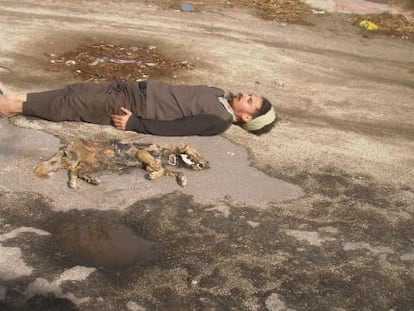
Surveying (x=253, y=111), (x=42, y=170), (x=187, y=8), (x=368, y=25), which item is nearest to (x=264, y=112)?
(x=253, y=111)

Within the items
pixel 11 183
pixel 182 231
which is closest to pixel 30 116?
pixel 11 183

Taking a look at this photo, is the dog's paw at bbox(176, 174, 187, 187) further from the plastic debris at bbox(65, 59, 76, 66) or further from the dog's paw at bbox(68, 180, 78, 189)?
the plastic debris at bbox(65, 59, 76, 66)

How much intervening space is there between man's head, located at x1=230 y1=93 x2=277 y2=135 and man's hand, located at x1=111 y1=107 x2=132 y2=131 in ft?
3.10

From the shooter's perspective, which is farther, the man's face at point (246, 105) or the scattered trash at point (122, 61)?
the scattered trash at point (122, 61)

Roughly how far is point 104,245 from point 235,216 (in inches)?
37.9

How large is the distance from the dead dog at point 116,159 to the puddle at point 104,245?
17.2 inches

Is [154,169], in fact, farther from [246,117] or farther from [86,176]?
[246,117]

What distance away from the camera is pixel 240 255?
3.40 metres

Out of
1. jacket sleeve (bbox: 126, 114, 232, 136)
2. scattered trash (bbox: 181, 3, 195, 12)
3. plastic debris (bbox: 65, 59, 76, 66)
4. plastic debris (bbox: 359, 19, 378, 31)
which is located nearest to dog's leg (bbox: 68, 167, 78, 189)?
jacket sleeve (bbox: 126, 114, 232, 136)

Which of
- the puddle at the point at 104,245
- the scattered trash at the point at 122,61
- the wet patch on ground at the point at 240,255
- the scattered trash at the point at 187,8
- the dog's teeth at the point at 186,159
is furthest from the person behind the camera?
the scattered trash at the point at 187,8

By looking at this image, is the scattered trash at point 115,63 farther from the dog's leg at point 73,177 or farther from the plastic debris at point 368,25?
the plastic debris at point 368,25

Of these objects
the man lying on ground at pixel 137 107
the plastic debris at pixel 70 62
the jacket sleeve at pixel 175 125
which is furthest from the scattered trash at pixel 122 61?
the jacket sleeve at pixel 175 125

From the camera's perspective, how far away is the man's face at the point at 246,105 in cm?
470

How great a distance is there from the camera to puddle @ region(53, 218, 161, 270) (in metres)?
3.18
